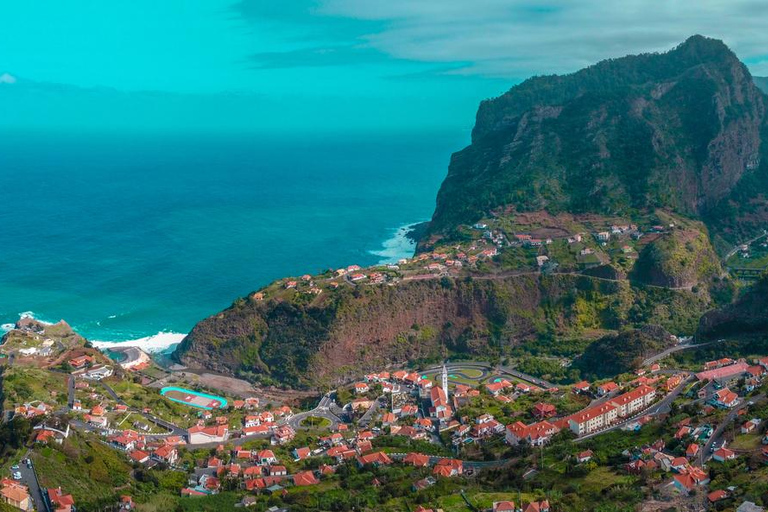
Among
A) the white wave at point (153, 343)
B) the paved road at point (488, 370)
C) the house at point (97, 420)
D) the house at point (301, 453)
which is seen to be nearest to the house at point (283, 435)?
the house at point (301, 453)

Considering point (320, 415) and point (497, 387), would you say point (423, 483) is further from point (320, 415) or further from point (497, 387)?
point (497, 387)

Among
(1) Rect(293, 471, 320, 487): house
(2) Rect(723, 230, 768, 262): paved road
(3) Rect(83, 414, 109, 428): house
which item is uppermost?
(2) Rect(723, 230, 768, 262): paved road

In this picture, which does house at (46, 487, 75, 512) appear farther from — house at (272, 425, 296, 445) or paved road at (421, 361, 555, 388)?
paved road at (421, 361, 555, 388)

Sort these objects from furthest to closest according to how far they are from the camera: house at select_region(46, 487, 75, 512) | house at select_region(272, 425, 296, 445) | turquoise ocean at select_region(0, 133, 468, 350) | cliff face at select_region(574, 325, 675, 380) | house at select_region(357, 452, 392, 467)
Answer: turquoise ocean at select_region(0, 133, 468, 350) < cliff face at select_region(574, 325, 675, 380) < house at select_region(272, 425, 296, 445) < house at select_region(357, 452, 392, 467) < house at select_region(46, 487, 75, 512)

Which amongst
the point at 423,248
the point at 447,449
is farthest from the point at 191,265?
the point at 447,449

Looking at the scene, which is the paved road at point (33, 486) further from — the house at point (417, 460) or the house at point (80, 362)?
the house at point (80, 362)

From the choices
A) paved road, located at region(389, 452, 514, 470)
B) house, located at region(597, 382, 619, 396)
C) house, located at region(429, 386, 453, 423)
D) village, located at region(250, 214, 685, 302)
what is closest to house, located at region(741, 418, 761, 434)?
paved road, located at region(389, 452, 514, 470)

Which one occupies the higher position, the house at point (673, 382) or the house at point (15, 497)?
the house at point (15, 497)
